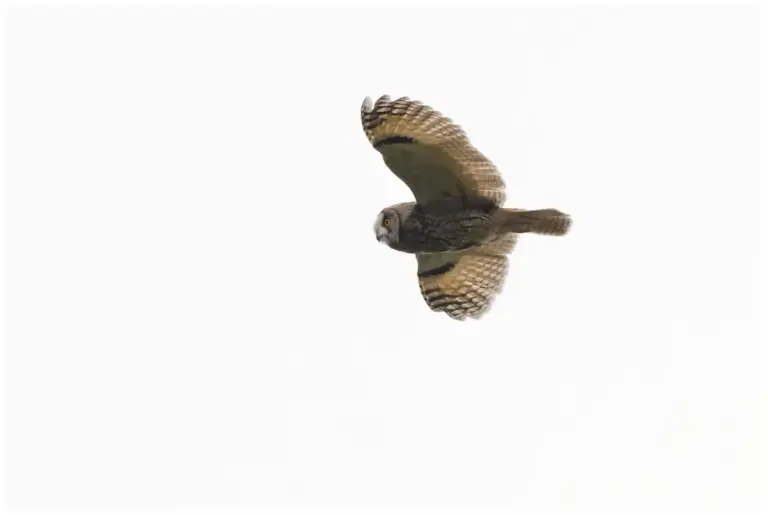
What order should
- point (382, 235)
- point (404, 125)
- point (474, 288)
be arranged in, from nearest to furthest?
point (404, 125)
point (382, 235)
point (474, 288)

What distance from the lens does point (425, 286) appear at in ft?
35.1

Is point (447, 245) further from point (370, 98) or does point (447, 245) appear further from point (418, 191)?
point (370, 98)

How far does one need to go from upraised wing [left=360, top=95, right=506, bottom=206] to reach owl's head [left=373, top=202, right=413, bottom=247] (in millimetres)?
123

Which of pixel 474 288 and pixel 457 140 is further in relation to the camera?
pixel 474 288

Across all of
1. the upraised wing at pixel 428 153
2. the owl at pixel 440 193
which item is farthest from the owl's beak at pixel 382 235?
the upraised wing at pixel 428 153

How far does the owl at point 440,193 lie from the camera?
364 inches

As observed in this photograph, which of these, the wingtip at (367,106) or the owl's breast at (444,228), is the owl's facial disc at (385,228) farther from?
the wingtip at (367,106)

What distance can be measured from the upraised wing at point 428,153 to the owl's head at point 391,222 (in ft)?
0.40

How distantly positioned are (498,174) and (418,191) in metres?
0.52

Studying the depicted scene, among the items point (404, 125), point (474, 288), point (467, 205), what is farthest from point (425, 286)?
point (404, 125)

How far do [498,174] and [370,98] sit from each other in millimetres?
953

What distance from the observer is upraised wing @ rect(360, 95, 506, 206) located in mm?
9211

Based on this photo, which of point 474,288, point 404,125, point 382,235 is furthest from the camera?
point 474,288

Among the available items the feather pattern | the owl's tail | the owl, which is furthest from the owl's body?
the feather pattern
